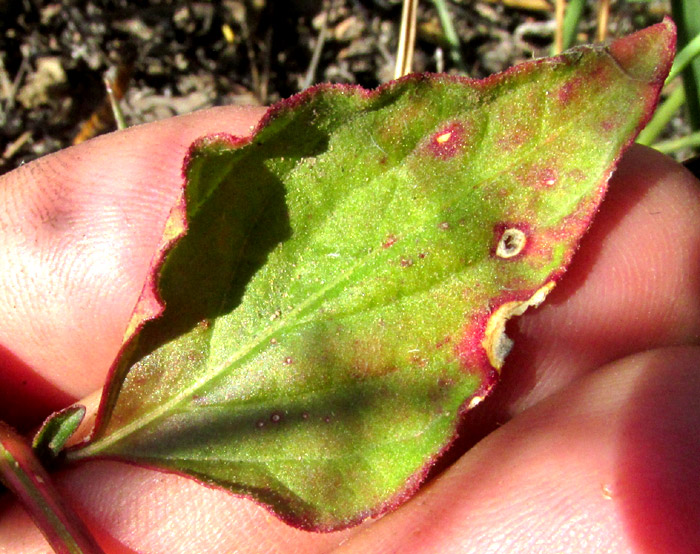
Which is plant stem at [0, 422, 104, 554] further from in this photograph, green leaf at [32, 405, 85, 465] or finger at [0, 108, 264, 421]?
finger at [0, 108, 264, 421]

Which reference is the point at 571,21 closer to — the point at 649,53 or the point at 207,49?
the point at 649,53

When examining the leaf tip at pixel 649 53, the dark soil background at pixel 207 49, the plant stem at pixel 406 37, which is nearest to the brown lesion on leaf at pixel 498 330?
the leaf tip at pixel 649 53

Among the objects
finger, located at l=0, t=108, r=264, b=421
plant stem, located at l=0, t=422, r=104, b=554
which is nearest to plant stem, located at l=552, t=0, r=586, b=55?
finger, located at l=0, t=108, r=264, b=421

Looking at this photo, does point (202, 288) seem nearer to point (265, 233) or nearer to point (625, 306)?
point (265, 233)

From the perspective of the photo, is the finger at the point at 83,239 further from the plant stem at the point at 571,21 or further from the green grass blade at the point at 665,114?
the green grass blade at the point at 665,114

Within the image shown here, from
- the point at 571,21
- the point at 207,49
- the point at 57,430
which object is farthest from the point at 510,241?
the point at 207,49

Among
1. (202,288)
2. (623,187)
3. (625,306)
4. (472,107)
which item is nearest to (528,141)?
(472,107)
